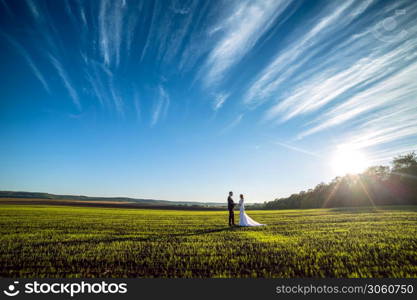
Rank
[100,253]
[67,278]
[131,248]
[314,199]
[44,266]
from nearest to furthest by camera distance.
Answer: [67,278] → [44,266] → [100,253] → [131,248] → [314,199]

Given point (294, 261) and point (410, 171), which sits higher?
point (410, 171)

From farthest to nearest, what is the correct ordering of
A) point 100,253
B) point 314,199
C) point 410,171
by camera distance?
point 314,199, point 410,171, point 100,253

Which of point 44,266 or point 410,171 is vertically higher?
point 410,171

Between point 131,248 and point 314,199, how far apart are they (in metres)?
82.7

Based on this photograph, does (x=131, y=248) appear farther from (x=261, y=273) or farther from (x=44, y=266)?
(x=261, y=273)

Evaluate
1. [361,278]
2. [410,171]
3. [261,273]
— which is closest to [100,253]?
[261,273]

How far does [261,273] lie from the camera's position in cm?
583

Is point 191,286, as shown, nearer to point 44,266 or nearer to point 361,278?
point 361,278

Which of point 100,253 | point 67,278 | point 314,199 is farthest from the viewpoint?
point 314,199

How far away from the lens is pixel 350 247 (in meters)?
8.58

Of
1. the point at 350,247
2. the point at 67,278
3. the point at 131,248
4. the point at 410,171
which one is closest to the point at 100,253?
the point at 131,248

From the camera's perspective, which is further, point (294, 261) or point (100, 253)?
point (100, 253)

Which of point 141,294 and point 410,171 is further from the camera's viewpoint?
point 410,171

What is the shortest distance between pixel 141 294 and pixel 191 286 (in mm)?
1217
